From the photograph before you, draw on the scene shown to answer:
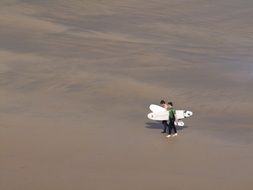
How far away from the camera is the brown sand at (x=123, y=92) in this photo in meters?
15.2

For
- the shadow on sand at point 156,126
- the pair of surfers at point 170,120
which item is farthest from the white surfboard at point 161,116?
the shadow on sand at point 156,126

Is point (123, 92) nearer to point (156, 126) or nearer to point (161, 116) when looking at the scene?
point (156, 126)

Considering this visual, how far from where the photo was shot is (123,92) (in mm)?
21375

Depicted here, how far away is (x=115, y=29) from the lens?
30.0m

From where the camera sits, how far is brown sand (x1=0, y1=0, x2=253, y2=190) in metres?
15.2

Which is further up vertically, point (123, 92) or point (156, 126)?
point (123, 92)

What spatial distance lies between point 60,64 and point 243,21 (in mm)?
11260

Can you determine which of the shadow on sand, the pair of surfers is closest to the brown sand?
the shadow on sand

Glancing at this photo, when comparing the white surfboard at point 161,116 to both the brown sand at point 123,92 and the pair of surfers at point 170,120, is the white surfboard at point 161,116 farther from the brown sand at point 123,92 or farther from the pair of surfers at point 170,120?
the brown sand at point 123,92

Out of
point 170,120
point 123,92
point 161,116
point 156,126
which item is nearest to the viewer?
point 170,120

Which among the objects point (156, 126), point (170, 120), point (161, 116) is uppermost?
point (156, 126)

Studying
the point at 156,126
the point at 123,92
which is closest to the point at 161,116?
Result: the point at 156,126

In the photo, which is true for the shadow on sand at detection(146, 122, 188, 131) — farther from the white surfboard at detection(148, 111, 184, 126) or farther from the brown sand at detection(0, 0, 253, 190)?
the white surfboard at detection(148, 111, 184, 126)

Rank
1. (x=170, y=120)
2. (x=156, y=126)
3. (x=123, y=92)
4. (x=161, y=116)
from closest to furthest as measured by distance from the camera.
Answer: (x=170, y=120) → (x=161, y=116) → (x=156, y=126) → (x=123, y=92)
